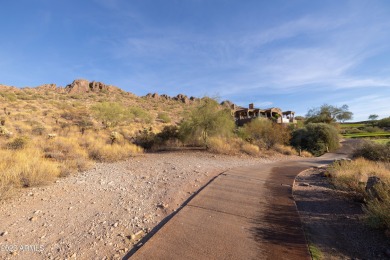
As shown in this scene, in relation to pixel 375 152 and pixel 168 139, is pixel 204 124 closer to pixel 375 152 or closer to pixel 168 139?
A: pixel 168 139

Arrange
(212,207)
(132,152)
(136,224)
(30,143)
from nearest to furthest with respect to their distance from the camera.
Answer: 1. (136,224)
2. (212,207)
3. (30,143)
4. (132,152)

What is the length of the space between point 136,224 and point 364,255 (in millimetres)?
3947

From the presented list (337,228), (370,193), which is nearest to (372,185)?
(370,193)

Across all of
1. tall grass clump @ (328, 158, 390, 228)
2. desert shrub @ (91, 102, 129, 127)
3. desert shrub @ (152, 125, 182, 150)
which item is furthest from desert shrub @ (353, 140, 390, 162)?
desert shrub @ (91, 102, 129, 127)

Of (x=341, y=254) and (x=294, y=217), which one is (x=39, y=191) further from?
(x=341, y=254)

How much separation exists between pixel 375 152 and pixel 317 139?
37.3 ft

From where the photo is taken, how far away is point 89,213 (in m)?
4.44

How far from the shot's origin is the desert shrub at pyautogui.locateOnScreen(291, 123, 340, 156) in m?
22.2

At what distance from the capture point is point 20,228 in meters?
3.75

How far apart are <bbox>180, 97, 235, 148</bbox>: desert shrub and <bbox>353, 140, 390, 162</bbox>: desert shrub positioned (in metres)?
8.65

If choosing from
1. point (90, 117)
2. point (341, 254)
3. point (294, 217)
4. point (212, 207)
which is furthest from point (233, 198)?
point (90, 117)

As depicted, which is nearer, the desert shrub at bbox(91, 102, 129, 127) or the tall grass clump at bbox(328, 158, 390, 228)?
the tall grass clump at bbox(328, 158, 390, 228)

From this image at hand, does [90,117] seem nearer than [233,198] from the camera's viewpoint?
No

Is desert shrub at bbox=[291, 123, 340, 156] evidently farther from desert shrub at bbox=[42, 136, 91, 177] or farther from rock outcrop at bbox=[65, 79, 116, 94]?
rock outcrop at bbox=[65, 79, 116, 94]
